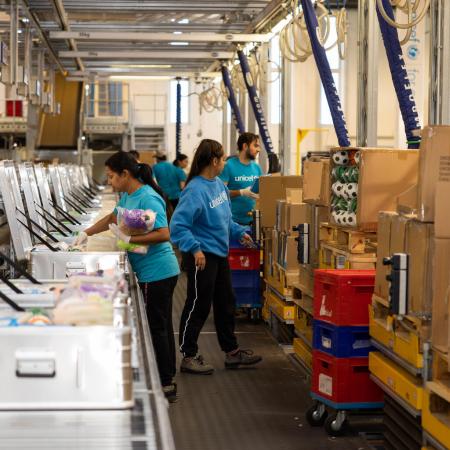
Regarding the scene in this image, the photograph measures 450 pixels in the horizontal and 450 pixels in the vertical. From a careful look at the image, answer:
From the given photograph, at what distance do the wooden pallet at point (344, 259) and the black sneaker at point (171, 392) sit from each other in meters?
1.20

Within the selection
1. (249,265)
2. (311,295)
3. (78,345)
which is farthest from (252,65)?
(78,345)

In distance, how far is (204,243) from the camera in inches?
256

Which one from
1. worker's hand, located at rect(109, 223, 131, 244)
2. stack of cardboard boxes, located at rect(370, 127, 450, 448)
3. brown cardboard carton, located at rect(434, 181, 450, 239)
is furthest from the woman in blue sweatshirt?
brown cardboard carton, located at rect(434, 181, 450, 239)

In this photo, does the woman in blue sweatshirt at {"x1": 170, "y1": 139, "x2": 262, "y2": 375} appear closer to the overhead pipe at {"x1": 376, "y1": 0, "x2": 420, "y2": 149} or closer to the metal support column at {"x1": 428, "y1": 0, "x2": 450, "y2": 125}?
the overhead pipe at {"x1": 376, "y1": 0, "x2": 420, "y2": 149}

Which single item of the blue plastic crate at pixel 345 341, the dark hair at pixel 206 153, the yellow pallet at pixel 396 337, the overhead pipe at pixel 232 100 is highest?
the overhead pipe at pixel 232 100

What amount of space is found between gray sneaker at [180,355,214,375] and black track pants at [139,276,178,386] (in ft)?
3.26

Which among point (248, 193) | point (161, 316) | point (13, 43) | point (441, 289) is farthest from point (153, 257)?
point (13, 43)

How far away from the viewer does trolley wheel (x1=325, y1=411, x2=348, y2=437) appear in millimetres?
5219

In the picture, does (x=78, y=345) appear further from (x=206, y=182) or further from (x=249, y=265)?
(x=249, y=265)

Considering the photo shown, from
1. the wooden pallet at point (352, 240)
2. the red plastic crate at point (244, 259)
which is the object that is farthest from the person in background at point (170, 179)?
the wooden pallet at point (352, 240)

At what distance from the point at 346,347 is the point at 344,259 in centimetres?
72

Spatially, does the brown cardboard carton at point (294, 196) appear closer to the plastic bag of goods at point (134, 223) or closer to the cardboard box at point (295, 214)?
the cardboard box at point (295, 214)

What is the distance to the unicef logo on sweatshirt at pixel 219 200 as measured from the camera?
647 cm

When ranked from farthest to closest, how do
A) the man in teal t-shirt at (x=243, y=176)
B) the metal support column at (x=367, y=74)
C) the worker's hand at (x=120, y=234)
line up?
the man in teal t-shirt at (x=243, y=176), the metal support column at (x=367, y=74), the worker's hand at (x=120, y=234)
